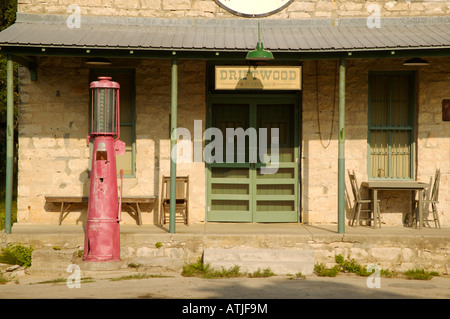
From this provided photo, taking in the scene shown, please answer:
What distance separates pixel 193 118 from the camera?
38.6 ft

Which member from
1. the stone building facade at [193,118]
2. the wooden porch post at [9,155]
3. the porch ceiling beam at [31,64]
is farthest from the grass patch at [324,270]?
the porch ceiling beam at [31,64]

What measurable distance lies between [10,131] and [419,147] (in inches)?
266

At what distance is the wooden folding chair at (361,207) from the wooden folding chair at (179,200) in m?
2.79

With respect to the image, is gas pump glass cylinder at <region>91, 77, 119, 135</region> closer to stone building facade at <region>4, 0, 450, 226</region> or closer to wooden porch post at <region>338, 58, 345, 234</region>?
stone building facade at <region>4, 0, 450, 226</region>

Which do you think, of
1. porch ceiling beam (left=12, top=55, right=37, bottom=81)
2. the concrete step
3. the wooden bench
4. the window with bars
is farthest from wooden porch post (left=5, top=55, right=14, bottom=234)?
the window with bars

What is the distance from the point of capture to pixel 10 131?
10305 millimetres

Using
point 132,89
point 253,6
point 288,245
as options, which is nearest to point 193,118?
point 132,89

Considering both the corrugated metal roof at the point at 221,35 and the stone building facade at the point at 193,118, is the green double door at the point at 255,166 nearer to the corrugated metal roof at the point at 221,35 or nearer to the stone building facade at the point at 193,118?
the stone building facade at the point at 193,118

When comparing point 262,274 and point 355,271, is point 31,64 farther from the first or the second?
point 355,271

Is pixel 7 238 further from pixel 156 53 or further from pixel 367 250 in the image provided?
pixel 367 250

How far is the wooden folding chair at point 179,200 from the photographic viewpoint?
11430 millimetres

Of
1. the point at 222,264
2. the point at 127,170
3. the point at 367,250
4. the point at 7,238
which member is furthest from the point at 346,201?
the point at 7,238
